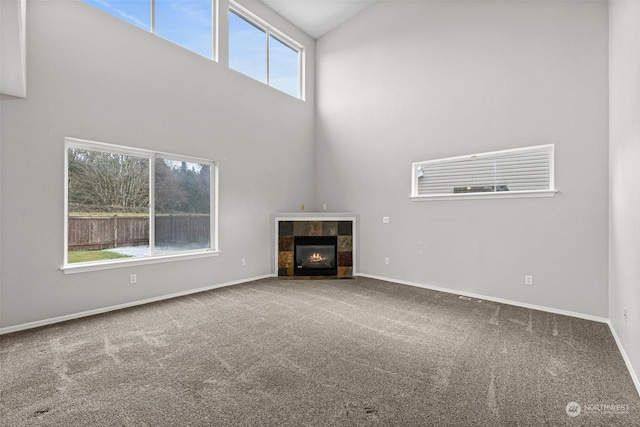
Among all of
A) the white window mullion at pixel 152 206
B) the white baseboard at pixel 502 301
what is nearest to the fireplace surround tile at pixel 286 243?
the white baseboard at pixel 502 301

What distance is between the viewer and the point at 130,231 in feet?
12.7

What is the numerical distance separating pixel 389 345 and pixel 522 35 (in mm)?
4231

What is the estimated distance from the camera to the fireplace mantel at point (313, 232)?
539 centimetres

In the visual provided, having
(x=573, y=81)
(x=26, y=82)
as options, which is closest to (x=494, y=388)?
(x=573, y=81)

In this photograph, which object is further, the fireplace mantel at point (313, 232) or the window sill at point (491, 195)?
the fireplace mantel at point (313, 232)

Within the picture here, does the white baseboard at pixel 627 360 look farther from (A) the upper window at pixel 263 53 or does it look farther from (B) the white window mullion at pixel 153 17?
(B) the white window mullion at pixel 153 17

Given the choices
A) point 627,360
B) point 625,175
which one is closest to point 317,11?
point 625,175

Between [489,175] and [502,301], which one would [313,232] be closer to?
[489,175]

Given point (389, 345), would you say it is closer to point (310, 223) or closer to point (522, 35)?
point (310, 223)

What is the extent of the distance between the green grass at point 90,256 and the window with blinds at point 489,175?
4.43m

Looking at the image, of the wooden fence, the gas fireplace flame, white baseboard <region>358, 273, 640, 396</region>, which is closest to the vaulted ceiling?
the wooden fence

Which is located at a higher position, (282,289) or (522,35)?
(522,35)

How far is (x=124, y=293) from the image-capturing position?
368 centimetres

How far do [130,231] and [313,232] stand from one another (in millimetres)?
2851
